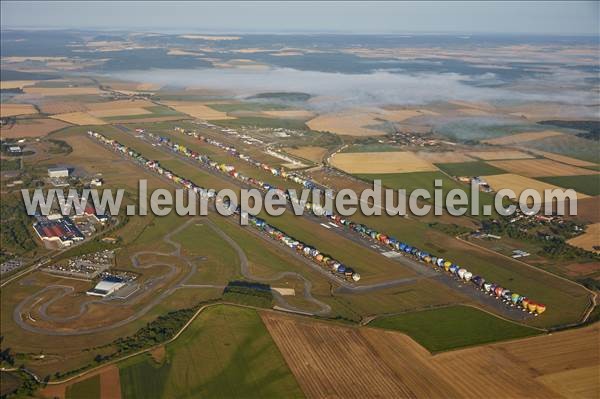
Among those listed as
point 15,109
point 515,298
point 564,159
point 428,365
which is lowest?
point 428,365

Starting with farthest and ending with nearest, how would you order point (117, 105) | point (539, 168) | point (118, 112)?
point (117, 105) → point (118, 112) → point (539, 168)

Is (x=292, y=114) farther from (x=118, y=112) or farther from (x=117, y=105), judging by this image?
(x=117, y=105)

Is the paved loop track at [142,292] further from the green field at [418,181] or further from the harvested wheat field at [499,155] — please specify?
the harvested wheat field at [499,155]

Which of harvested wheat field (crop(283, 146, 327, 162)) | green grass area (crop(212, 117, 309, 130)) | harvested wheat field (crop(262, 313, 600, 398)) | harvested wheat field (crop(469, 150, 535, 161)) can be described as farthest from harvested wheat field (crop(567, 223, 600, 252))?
green grass area (crop(212, 117, 309, 130))

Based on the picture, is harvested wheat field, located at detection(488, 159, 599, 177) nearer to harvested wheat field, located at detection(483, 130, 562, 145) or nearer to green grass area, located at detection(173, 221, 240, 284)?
harvested wheat field, located at detection(483, 130, 562, 145)

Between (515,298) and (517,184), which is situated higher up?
(517,184)

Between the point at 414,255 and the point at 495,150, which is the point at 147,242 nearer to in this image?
the point at 414,255

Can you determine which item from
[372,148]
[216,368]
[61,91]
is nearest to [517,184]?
[372,148]
